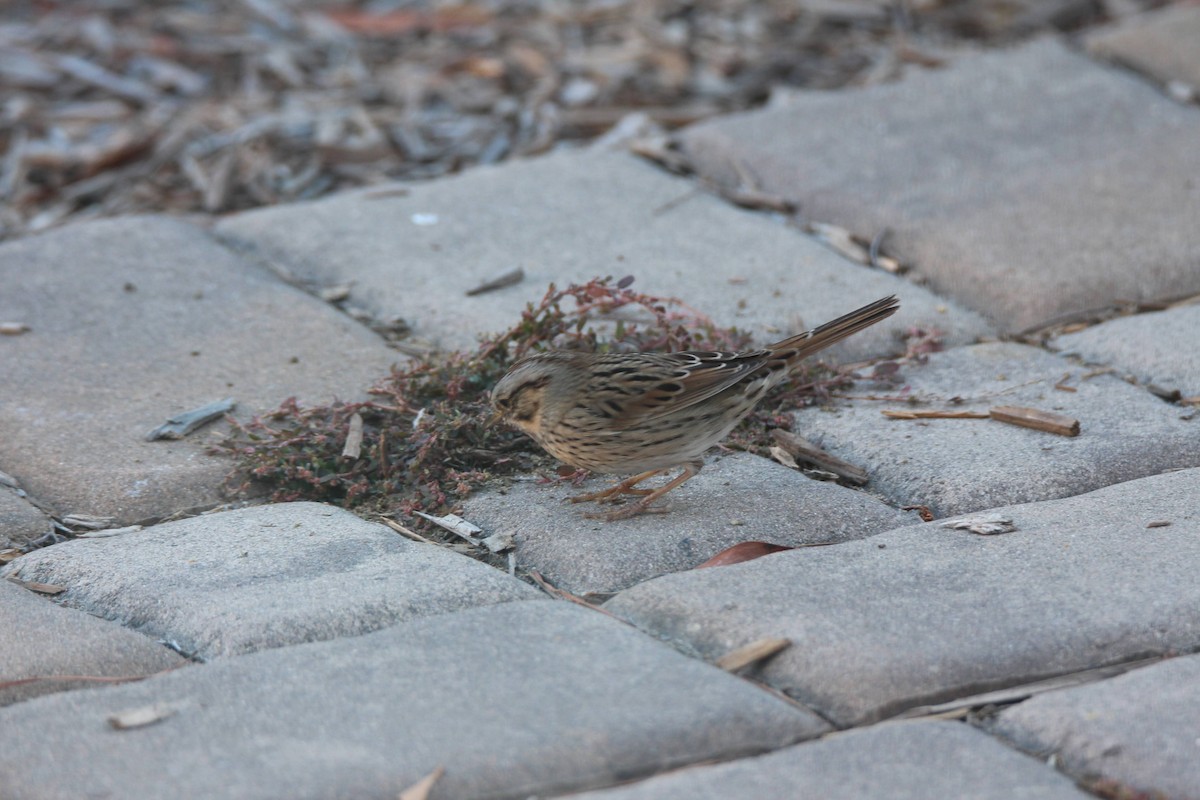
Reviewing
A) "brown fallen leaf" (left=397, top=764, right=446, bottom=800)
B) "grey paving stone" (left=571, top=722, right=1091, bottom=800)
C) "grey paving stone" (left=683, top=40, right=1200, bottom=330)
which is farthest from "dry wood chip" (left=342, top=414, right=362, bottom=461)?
"grey paving stone" (left=683, top=40, right=1200, bottom=330)

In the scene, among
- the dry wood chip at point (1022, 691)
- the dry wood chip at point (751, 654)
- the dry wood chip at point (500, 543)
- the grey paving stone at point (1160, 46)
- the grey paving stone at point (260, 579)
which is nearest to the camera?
the dry wood chip at point (1022, 691)

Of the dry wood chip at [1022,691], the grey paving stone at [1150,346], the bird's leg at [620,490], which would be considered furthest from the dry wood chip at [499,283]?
the dry wood chip at [1022,691]

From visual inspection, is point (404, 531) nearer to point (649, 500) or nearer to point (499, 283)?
point (649, 500)

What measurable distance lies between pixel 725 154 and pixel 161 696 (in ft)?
14.9

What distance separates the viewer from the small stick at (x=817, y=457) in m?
4.32

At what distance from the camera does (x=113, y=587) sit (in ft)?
12.1

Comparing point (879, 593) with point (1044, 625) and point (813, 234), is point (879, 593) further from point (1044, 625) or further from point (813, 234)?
point (813, 234)

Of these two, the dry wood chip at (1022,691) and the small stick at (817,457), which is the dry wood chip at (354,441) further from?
the dry wood chip at (1022,691)

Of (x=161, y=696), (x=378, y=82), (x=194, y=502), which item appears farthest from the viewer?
(x=378, y=82)

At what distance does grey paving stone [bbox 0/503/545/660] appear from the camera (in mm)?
3451

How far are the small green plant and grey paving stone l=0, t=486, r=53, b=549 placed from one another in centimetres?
61

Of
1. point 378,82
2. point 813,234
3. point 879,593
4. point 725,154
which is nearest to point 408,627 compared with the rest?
point 879,593

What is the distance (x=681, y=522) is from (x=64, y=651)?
1.70m

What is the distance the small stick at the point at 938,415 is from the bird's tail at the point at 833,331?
330 millimetres
